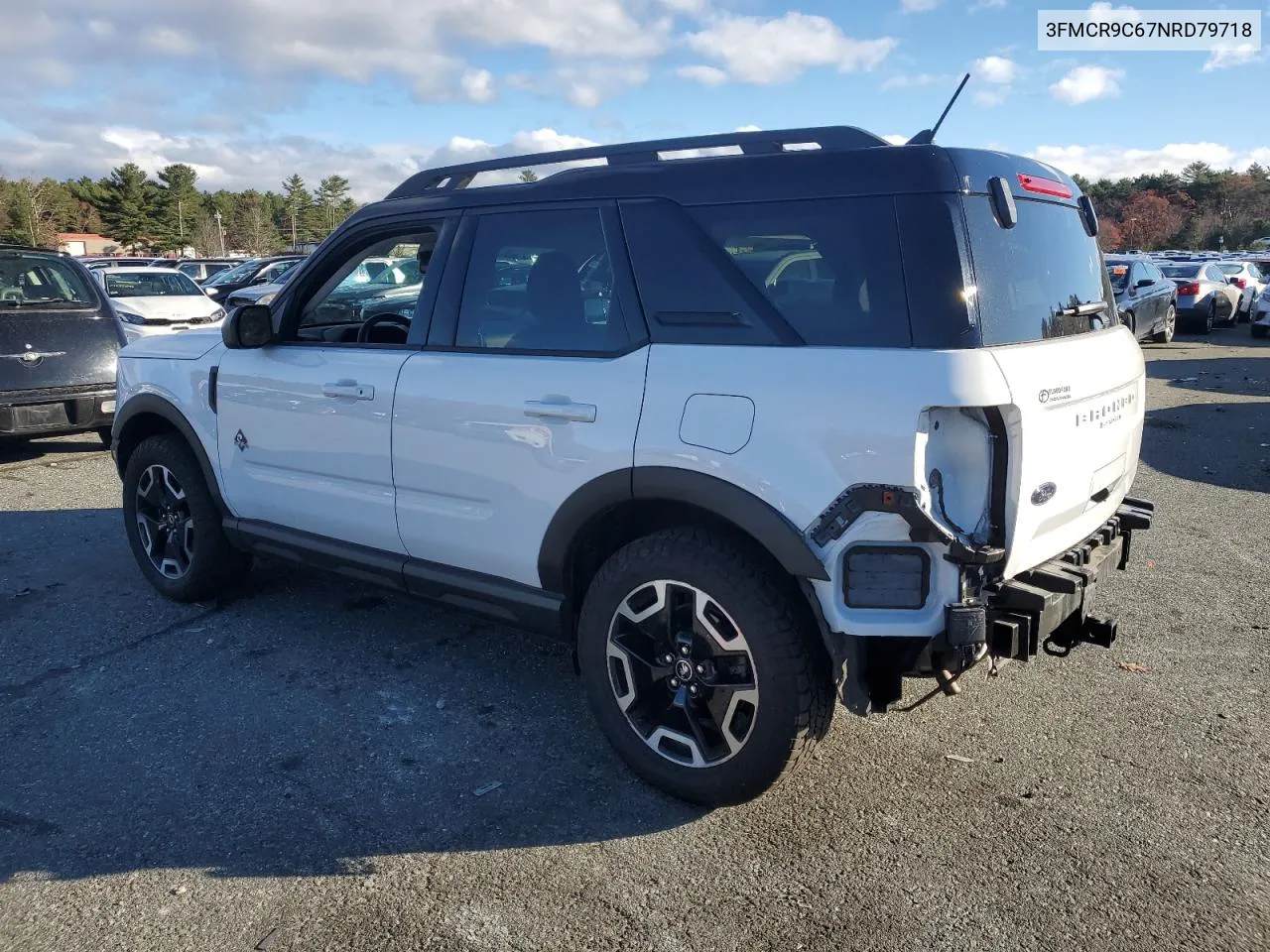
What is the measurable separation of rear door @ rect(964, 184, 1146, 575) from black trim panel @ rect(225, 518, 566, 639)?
1.61m

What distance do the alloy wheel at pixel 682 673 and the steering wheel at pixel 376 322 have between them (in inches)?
73.0

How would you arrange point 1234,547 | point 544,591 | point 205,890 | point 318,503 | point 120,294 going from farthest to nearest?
point 120,294 → point 1234,547 → point 318,503 → point 544,591 → point 205,890

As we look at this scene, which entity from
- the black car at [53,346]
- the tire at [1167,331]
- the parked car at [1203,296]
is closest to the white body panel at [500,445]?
the black car at [53,346]

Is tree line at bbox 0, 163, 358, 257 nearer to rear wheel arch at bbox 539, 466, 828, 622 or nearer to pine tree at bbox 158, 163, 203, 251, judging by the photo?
pine tree at bbox 158, 163, 203, 251

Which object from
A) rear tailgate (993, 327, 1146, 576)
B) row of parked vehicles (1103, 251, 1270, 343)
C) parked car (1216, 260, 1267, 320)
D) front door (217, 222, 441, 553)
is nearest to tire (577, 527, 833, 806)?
rear tailgate (993, 327, 1146, 576)

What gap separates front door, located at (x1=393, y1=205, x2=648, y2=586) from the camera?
10.6 feet

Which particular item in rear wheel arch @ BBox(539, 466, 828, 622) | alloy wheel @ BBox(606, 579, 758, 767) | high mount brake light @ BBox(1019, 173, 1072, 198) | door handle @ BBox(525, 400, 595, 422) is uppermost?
high mount brake light @ BBox(1019, 173, 1072, 198)

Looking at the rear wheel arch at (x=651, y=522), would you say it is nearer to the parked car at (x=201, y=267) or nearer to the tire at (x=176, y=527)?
A: the tire at (x=176, y=527)

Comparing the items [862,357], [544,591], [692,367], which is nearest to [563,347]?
[692,367]

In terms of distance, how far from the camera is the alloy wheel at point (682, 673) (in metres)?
3.02

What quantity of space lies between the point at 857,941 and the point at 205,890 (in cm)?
181

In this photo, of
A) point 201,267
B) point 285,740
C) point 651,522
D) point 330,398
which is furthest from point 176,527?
point 201,267

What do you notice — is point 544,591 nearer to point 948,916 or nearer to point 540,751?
point 540,751

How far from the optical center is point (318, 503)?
420 cm
